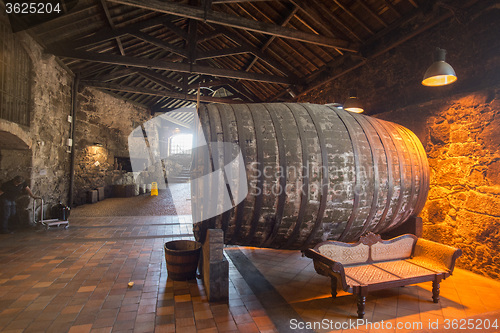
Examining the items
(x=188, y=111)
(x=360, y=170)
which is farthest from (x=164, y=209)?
(x=188, y=111)

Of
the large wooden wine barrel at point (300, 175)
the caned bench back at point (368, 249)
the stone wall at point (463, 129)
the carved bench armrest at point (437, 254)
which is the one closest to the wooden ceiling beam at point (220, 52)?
the stone wall at point (463, 129)

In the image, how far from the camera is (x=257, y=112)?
8.51 feet

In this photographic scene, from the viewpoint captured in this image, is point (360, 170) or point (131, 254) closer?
point (360, 170)

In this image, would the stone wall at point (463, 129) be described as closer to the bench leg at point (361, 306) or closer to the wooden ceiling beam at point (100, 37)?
the bench leg at point (361, 306)

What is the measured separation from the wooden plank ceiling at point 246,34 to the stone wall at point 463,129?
53 centimetres

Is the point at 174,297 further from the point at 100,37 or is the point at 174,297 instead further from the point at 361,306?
the point at 100,37

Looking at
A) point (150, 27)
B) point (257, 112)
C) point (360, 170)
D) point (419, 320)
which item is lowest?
point (419, 320)

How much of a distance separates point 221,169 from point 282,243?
0.96 metres

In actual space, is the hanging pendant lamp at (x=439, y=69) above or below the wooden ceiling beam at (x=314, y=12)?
below

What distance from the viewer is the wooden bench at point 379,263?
7.78 feet

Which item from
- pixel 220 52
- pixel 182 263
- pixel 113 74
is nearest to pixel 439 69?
pixel 182 263

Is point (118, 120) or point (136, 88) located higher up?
point (136, 88)

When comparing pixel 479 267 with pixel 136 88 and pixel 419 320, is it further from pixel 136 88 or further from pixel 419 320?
pixel 136 88

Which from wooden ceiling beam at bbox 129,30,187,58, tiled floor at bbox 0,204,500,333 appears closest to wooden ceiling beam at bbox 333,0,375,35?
tiled floor at bbox 0,204,500,333
